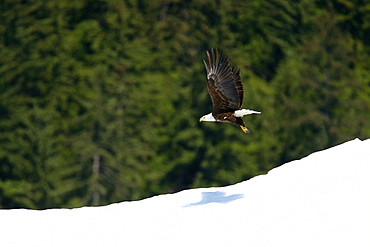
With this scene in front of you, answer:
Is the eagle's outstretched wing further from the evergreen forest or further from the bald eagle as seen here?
the evergreen forest

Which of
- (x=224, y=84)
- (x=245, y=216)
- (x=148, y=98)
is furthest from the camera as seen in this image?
(x=148, y=98)

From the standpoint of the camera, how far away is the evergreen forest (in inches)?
1081

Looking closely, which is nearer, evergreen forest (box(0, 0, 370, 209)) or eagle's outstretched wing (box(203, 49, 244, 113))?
eagle's outstretched wing (box(203, 49, 244, 113))

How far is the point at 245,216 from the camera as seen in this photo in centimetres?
1059

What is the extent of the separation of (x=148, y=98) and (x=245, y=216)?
58.6 feet

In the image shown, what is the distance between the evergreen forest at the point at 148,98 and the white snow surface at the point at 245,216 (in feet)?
49.1

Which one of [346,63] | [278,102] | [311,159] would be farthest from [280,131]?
[311,159]

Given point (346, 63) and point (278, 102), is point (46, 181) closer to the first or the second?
point (278, 102)

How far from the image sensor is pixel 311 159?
12.6m

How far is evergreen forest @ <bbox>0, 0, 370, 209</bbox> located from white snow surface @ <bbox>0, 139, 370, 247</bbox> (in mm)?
14961

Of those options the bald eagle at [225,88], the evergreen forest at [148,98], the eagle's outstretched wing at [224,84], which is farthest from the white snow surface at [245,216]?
the evergreen forest at [148,98]

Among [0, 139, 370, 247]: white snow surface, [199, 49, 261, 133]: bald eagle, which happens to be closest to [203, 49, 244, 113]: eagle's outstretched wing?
[199, 49, 261, 133]: bald eagle

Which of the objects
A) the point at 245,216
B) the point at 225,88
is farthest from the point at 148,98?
the point at 245,216

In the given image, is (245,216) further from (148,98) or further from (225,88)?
(148,98)
